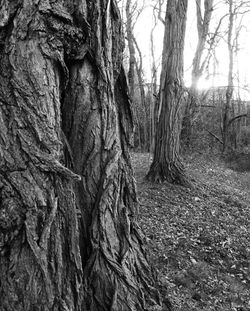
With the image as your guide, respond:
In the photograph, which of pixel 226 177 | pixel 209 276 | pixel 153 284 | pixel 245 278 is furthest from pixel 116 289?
pixel 226 177

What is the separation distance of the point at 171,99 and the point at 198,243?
A: 3.76 meters

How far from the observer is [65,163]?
2570mm

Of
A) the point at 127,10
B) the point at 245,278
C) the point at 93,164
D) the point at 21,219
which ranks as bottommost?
the point at 245,278

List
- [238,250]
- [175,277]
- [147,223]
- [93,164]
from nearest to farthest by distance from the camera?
[93,164], [175,277], [238,250], [147,223]

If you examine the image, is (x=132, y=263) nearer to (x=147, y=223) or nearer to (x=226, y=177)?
(x=147, y=223)

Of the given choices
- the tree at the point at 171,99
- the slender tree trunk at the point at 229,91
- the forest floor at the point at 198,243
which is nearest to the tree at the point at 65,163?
the forest floor at the point at 198,243

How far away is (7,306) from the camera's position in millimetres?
2191

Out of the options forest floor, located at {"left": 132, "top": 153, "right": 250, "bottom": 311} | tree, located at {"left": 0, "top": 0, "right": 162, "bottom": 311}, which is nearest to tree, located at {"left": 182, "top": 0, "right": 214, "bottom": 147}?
forest floor, located at {"left": 132, "top": 153, "right": 250, "bottom": 311}

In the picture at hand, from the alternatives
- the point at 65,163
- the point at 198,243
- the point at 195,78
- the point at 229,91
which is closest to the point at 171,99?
the point at 198,243

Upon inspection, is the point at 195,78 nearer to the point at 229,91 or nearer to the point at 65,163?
the point at 229,91

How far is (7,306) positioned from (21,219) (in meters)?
0.61

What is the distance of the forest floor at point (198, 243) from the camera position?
364cm

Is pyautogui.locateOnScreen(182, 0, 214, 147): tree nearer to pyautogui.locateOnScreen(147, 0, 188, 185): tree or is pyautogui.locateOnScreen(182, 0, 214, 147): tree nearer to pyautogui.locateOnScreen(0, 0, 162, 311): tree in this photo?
pyautogui.locateOnScreen(147, 0, 188, 185): tree

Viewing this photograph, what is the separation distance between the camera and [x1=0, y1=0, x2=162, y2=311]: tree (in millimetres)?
2166
